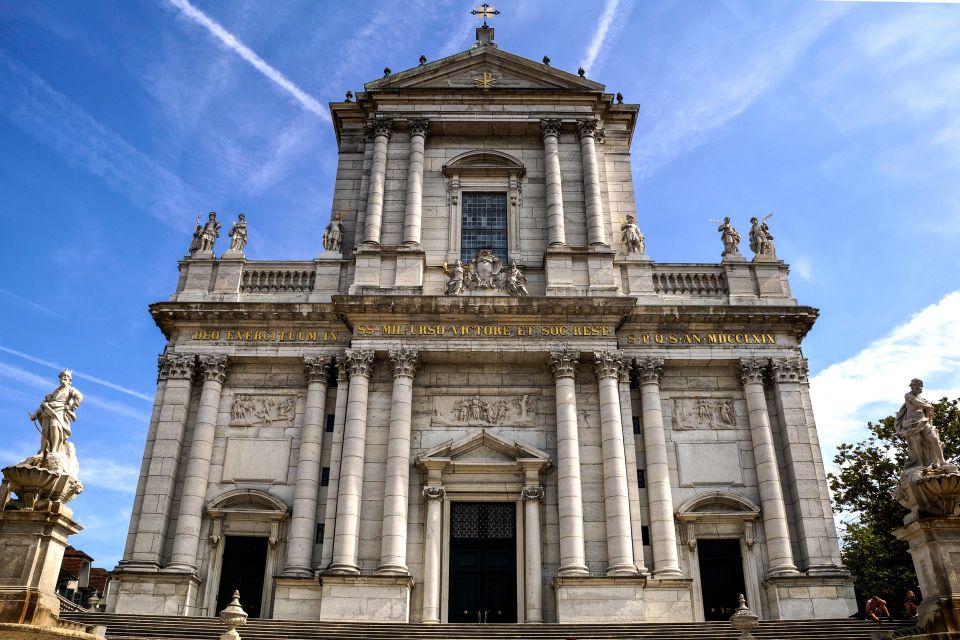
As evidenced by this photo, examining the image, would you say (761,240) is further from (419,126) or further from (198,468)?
(198,468)

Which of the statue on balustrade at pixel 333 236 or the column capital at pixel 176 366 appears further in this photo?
the statue on balustrade at pixel 333 236

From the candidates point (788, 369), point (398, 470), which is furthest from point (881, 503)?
point (398, 470)

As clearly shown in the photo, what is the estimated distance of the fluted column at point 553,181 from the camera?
30078mm

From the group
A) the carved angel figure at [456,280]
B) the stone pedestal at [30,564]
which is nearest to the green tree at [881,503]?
the carved angel figure at [456,280]

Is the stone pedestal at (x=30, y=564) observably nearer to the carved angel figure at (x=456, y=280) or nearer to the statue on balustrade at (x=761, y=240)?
the carved angel figure at (x=456, y=280)

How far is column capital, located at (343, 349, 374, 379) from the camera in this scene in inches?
1054

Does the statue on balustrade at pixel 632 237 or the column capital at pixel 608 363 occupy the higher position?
the statue on balustrade at pixel 632 237

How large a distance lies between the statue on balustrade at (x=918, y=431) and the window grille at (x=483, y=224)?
1504 cm

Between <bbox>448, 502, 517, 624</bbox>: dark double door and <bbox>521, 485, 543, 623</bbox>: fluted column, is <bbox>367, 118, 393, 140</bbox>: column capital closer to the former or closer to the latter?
<bbox>448, 502, 517, 624</bbox>: dark double door

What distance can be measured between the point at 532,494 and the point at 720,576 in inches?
246

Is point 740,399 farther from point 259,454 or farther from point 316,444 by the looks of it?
point 259,454

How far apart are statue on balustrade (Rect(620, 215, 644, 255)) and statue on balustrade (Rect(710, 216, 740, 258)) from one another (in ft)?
9.96

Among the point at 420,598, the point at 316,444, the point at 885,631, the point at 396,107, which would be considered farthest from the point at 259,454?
the point at 885,631

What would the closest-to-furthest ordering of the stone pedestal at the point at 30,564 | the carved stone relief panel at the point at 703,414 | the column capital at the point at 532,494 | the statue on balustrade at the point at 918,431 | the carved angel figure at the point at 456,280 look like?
the stone pedestal at the point at 30,564 < the statue on balustrade at the point at 918,431 < the column capital at the point at 532,494 < the carved stone relief panel at the point at 703,414 < the carved angel figure at the point at 456,280
